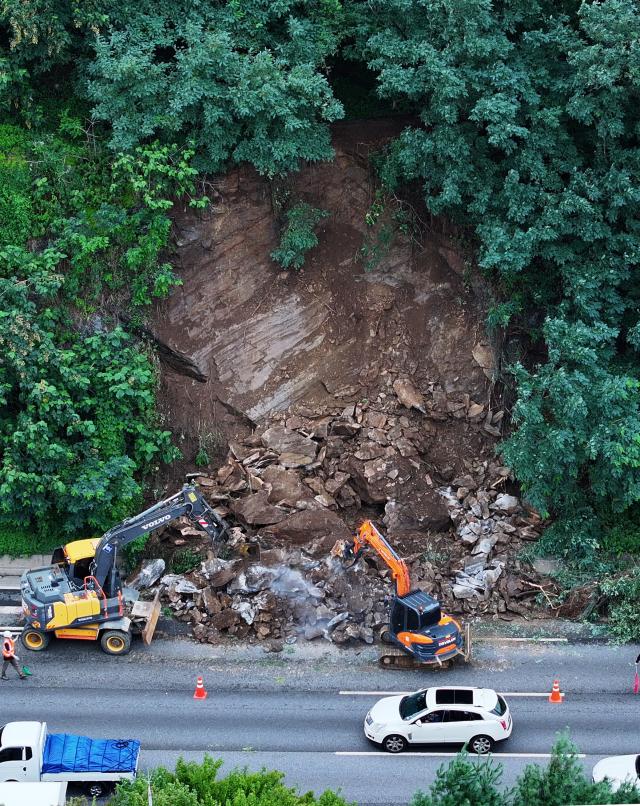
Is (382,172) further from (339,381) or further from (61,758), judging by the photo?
(61,758)

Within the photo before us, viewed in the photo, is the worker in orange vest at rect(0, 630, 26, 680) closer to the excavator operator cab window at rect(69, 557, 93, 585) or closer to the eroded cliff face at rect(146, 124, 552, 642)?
the excavator operator cab window at rect(69, 557, 93, 585)

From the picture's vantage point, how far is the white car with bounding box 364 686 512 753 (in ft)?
66.1

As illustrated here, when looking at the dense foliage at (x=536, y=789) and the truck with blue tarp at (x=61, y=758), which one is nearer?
the dense foliage at (x=536, y=789)

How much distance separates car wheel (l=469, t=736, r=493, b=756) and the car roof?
652 mm

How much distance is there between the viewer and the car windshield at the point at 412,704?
20.4 meters

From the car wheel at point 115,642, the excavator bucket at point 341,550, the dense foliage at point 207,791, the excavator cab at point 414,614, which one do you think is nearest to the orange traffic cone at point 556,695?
the excavator cab at point 414,614

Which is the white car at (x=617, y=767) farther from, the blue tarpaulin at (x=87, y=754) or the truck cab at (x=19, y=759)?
the truck cab at (x=19, y=759)

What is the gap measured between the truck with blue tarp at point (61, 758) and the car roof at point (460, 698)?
5.94 meters

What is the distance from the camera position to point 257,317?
2973 cm

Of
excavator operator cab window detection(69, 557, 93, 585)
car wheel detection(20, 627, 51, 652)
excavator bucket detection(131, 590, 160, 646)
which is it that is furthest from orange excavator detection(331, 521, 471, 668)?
car wheel detection(20, 627, 51, 652)

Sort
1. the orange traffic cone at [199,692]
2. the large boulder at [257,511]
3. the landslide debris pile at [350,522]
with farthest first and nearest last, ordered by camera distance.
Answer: the large boulder at [257,511] → the landslide debris pile at [350,522] → the orange traffic cone at [199,692]

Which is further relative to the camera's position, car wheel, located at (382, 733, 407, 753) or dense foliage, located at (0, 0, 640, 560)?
dense foliage, located at (0, 0, 640, 560)

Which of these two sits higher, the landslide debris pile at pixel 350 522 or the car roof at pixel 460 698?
the landslide debris pile at pixel 350 522

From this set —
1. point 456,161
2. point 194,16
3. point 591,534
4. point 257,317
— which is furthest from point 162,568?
point 194,16
